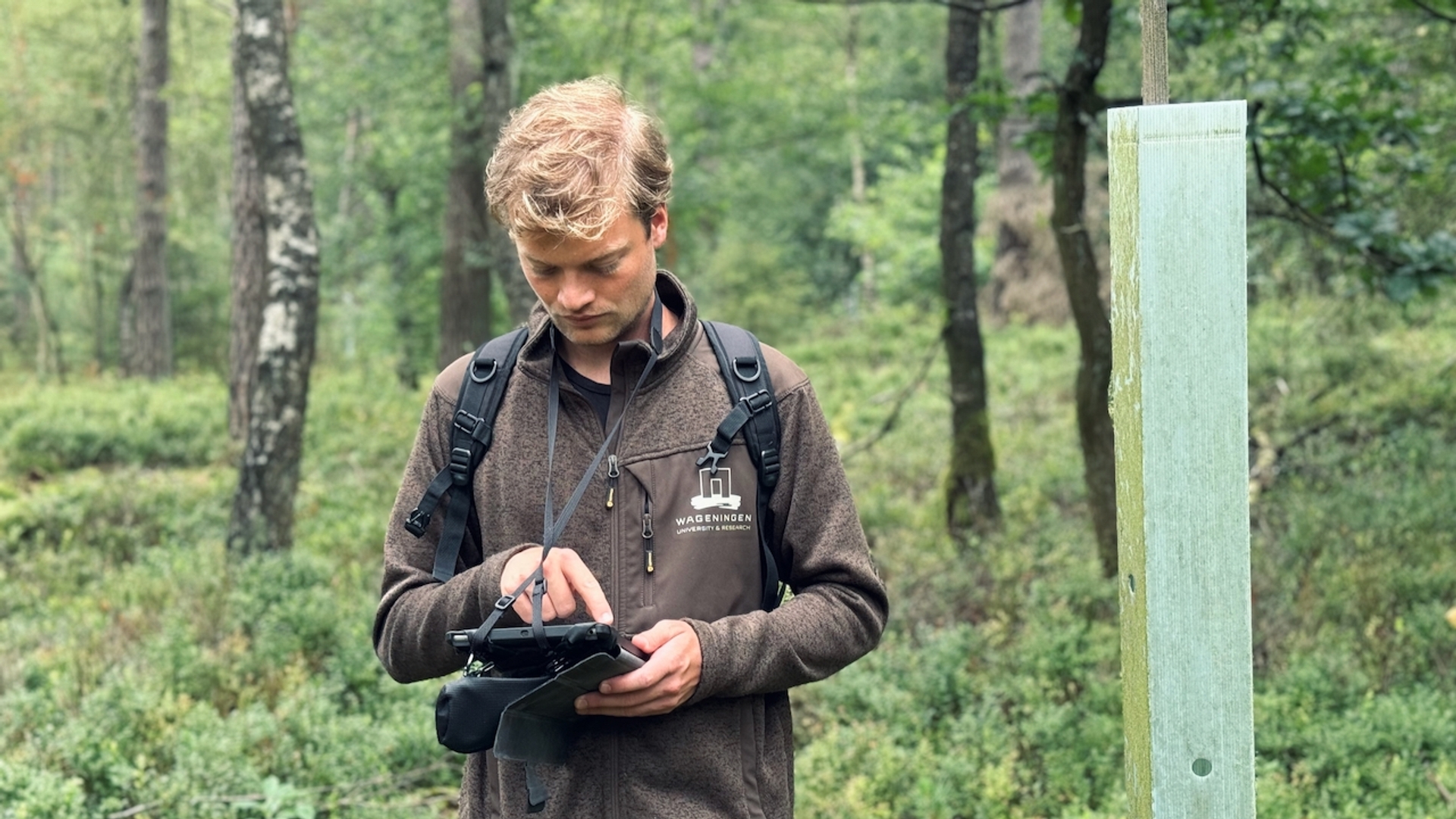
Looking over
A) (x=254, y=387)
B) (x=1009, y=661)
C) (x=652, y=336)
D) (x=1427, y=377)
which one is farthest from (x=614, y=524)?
(x=1427, y=377)

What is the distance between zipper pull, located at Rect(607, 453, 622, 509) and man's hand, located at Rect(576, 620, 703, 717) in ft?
0.83

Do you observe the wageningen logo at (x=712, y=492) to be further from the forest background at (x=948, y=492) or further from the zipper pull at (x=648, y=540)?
the forest background at (x=948, y=492)

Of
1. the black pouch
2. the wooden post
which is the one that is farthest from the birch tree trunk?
the wooden post

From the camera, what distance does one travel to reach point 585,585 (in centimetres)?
219

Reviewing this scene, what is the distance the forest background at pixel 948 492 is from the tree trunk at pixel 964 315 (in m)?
0.05

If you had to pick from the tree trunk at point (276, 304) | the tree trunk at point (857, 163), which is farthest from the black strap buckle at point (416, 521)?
the tree trunk at point (857, 163)

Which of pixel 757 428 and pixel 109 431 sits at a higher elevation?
pixel 109 431

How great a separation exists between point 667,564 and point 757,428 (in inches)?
11.2

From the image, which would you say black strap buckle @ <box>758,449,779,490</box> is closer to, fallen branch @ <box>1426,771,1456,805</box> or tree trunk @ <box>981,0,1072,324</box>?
fallen branch @ <box>1426,771,1456,805</box>

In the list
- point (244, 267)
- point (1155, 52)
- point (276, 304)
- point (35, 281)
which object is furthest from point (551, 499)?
point (35, 281)

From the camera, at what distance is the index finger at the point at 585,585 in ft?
7.14

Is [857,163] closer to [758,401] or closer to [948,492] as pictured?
[948,492]

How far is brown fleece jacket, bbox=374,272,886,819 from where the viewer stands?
91.9 inches

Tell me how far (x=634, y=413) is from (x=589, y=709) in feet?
1.72
